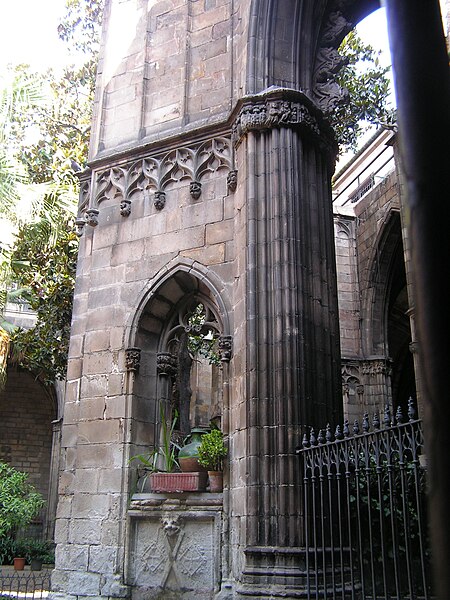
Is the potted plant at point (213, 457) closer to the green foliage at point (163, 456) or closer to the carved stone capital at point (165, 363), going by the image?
the green foliage at point (163, 456)

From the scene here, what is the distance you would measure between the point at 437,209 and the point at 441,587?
0.67 m

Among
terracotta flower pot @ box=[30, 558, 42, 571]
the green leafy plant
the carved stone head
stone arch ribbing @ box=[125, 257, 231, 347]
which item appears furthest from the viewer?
terracotta flower pot @ box=[30, 558, 42, 571]

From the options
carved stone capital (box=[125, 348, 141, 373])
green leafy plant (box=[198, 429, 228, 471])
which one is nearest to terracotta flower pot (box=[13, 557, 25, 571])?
carved stone capital (box=[125, 348, 141, 373])

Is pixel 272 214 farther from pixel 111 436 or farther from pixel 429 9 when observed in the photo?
pixel 429 9

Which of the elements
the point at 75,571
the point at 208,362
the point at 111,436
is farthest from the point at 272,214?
Answer: the point at 208,362

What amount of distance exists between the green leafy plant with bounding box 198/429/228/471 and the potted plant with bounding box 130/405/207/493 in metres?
0.16

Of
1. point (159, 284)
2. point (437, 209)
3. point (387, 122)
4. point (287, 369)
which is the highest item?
point (387, 122)

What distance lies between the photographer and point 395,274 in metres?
18.1

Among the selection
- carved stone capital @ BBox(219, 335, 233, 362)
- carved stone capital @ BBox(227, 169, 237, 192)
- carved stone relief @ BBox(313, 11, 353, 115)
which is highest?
carved stone relief @ BBox(313, 11, 353, 115)

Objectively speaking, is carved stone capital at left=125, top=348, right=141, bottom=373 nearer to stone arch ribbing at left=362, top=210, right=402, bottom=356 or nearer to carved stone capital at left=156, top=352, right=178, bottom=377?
carved stone capital at left=156, top=352, right=178, bottom=377

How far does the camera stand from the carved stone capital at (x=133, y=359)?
27.1ft

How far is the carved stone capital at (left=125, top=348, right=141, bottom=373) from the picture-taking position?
27.1ft

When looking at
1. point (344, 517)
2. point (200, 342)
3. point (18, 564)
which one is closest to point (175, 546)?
point (344, 517)

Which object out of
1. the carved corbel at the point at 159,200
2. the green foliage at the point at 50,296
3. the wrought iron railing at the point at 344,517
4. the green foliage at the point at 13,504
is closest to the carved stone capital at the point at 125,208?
the carved corbel at the point at 159,200
